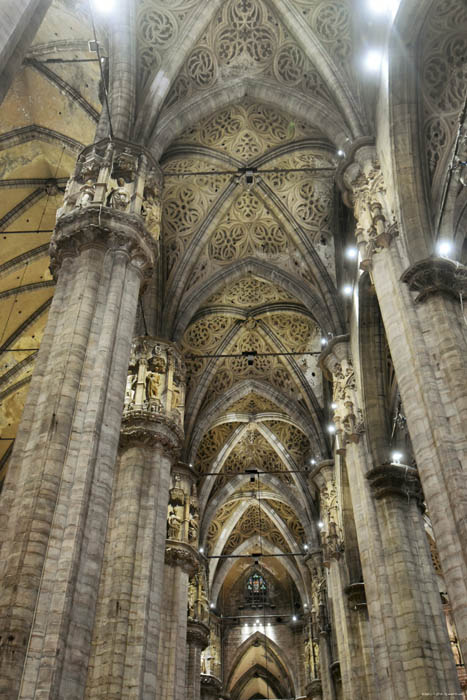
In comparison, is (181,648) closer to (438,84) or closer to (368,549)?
(368,549)

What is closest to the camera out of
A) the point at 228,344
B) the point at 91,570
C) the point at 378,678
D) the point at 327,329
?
the point at 91,570

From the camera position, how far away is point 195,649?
21.0m

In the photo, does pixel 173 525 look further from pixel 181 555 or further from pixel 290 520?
pixel 290 520

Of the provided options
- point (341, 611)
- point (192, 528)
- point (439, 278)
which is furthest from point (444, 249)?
point (192, 528)

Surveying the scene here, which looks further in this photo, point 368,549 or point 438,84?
point 368,549

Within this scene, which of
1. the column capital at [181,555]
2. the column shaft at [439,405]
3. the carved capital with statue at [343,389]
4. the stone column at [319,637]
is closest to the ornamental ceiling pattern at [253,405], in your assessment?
the stone column at [319,637]

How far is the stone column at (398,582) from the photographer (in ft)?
35.4

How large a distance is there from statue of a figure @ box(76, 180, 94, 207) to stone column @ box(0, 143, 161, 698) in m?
0.03

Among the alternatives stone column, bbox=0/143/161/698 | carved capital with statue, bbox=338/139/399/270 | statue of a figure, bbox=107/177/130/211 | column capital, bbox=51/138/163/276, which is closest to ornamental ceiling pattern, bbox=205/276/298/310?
carved capital with statue, bbox=338/139/399/270

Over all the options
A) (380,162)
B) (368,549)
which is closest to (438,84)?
(380,162)

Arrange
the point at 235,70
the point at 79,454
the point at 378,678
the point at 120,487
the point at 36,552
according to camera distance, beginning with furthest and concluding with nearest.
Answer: the point at 235,70 < the point at 120,487 < the point at 378,678 < the point at 79,454 < the point at 36,552

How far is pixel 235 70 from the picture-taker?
601 inches

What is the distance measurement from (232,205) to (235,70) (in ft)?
12.7

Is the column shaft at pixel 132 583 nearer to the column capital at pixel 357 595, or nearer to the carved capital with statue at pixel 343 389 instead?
the carved capital with statue at pixel 343 389
